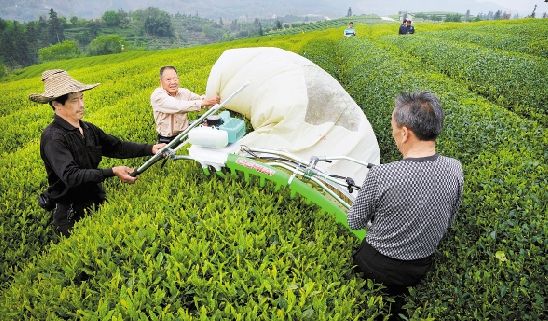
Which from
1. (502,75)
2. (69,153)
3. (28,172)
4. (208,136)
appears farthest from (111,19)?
(208,136)

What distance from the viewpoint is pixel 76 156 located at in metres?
4.05

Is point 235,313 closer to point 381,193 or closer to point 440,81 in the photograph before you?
point 381,193

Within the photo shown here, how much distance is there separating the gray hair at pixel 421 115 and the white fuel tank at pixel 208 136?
1.96 metres

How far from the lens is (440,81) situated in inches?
349

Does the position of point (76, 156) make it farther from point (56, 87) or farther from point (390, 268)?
point (390, 268)

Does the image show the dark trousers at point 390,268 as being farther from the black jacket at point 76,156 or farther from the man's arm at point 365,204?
the black jacket at point 76,156

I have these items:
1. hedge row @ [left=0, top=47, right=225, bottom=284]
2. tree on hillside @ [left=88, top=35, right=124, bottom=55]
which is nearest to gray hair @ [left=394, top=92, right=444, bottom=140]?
hedge row @ [left=0, top=47, right=225, bottom=284]

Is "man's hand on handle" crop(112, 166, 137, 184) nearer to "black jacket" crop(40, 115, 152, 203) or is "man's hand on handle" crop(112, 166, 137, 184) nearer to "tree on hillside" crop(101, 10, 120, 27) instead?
"black jacket" crop(40, 115, 152, 203)

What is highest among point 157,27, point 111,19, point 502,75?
point 111,19

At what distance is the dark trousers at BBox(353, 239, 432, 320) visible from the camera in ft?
9.87

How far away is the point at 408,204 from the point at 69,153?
3445mm

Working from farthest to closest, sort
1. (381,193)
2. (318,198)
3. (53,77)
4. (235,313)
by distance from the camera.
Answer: (53,77) → (318,198) → (381,193) → (235,313)

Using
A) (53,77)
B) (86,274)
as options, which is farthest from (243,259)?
(53,77)

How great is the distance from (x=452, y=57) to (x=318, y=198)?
13.3m
